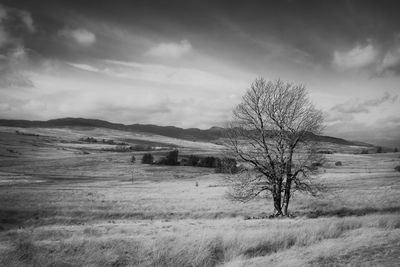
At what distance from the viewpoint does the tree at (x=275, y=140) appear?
20609mm

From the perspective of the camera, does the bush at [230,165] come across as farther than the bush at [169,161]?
No

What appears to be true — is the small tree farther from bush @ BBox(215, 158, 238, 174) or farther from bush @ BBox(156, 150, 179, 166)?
bush @ BBox(215, 158, 238, 174)

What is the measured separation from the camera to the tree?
20609mm

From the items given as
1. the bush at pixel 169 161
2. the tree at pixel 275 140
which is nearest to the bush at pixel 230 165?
the tree at pixel 275 140

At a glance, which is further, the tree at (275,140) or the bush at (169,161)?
the bush at (169,161)

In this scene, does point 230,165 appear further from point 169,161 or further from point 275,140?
point 169,161

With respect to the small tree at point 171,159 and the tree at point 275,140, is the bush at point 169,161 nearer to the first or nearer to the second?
the small tree at point 171,159

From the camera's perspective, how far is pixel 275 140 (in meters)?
21.1

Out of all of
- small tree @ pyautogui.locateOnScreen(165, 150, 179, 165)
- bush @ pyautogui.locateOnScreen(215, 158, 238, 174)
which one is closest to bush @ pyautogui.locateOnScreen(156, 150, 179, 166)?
small tree @ pyautogui.locateOnScreen(165, 150, 179, 165)

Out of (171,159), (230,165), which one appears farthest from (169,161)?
(230,165)

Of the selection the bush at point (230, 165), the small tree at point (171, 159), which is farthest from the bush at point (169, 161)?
the bush at point (230, 165)

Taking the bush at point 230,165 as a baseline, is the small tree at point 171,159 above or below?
below

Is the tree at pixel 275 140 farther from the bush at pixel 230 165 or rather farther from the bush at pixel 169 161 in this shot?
the bush at pixel 169 161

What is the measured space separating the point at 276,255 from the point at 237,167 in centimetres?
1418
